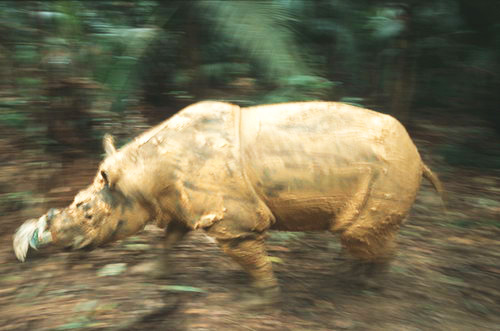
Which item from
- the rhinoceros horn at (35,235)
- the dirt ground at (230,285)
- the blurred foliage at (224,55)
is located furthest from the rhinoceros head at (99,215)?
the blurred foliage at (224,55)

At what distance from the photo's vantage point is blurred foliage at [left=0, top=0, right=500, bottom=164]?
16.3 feet

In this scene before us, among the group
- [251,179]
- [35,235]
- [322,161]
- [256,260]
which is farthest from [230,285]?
[35,235]

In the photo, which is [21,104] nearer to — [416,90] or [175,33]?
[175,33]

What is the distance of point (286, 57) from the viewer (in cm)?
454

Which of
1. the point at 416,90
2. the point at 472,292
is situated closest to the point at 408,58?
the point at 416,90

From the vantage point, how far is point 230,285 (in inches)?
167

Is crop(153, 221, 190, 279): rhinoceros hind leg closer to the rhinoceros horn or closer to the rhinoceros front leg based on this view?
the rhinoceros front leg

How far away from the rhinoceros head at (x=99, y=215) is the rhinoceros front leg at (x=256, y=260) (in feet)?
2.39

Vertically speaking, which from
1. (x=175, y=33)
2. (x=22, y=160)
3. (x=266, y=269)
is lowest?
(x=266, y=269)

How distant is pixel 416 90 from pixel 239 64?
344 cm

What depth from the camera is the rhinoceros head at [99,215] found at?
11.6ft

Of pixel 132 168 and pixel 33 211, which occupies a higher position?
pixel 132 168

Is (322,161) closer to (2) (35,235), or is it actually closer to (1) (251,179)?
(1) (251,179)

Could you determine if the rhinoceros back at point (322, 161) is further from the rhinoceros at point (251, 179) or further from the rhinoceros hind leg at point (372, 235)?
the rhinoceros hind leg at point (372, 235)
